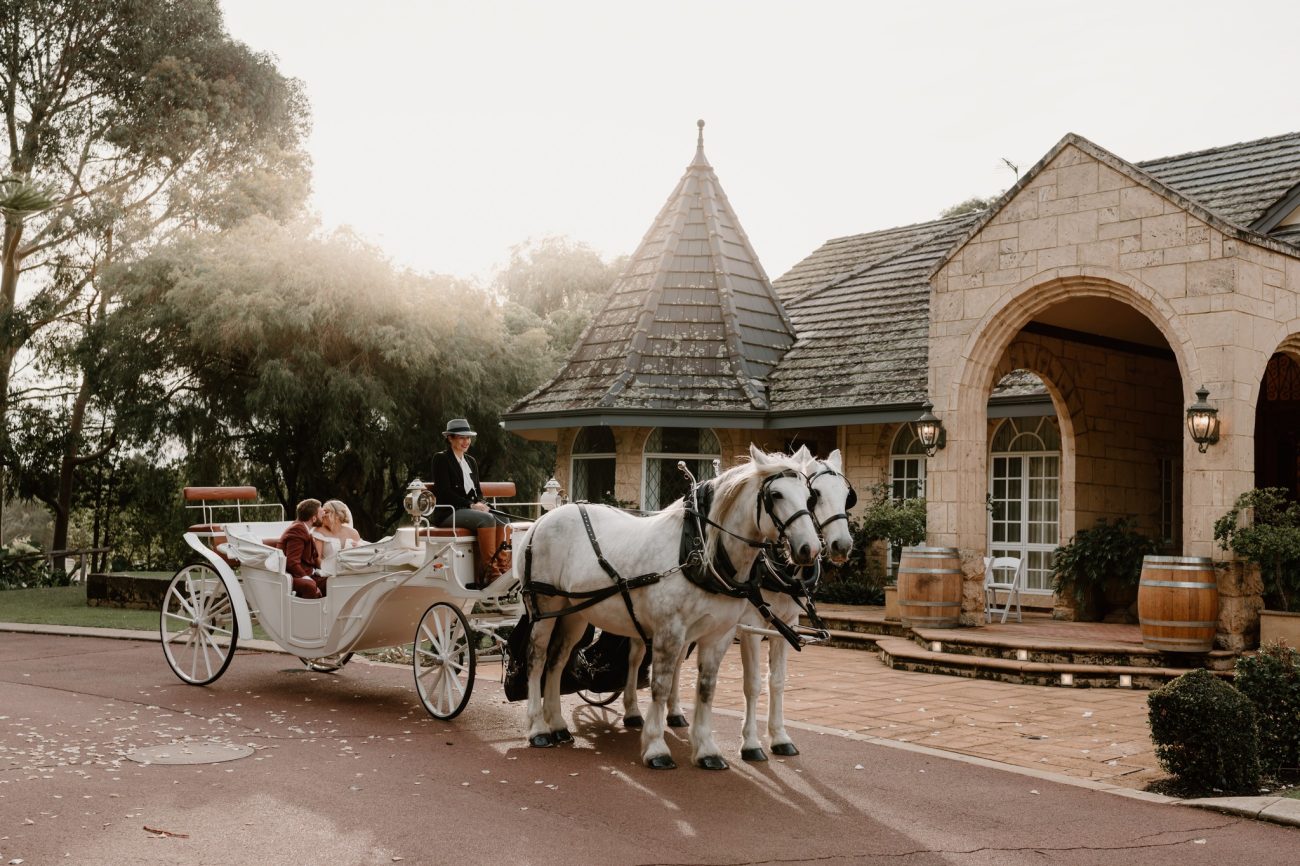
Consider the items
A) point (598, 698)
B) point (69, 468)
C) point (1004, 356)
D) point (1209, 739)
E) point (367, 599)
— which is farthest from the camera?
point (69, 468)

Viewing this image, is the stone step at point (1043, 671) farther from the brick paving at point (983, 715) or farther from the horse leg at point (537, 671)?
the horse leg at point (537, 671)

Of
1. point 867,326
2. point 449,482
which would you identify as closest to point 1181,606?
point 449,482

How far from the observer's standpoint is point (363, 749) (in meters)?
7.37

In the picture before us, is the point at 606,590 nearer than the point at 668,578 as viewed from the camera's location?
No

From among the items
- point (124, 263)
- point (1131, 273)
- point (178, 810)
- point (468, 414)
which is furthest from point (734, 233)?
point (178, 810)

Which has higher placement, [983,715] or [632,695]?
[632,695]

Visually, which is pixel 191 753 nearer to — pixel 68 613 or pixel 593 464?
pixel 593 464

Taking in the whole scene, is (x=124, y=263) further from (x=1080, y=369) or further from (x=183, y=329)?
(x=1080, y=369)

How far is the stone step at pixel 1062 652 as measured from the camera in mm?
10906

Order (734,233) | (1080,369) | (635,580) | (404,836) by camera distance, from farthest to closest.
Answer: (734,233) → (1080,369) → (635,580) → (404,836)

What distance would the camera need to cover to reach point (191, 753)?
7055mm

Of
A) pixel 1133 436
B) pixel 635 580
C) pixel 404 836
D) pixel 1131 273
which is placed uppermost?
pixel 1131 273

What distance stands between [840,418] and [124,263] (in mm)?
14667

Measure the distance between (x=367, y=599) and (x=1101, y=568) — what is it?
9193 millimetres
